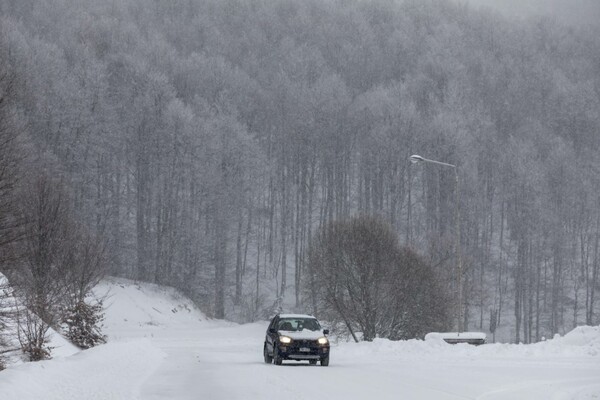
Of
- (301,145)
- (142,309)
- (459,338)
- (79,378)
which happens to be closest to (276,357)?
(79,378)

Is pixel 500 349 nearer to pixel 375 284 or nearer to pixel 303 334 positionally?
pixel 303 334

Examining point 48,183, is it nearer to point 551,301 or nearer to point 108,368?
point 108,368

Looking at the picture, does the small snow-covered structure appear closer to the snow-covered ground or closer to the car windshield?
the snow-covered ground

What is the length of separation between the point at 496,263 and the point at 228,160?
30.1m

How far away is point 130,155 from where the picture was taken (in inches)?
2931

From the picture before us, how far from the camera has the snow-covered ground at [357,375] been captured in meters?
15.2

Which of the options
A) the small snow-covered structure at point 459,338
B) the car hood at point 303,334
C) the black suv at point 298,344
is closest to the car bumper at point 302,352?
the black suv at point 298,344

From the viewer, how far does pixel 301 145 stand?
82000 millimetres

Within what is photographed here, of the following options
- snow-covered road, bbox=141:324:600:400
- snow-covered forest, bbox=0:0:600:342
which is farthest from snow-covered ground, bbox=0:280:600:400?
snow-covered forest, bbox=0:0:600:342

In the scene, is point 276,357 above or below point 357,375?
below

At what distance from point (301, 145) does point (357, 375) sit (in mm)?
62799

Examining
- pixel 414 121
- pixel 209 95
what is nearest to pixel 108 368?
pixel 414 121

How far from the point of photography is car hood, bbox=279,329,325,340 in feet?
83.5

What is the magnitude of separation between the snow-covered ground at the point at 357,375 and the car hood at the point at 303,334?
1.58 meters
